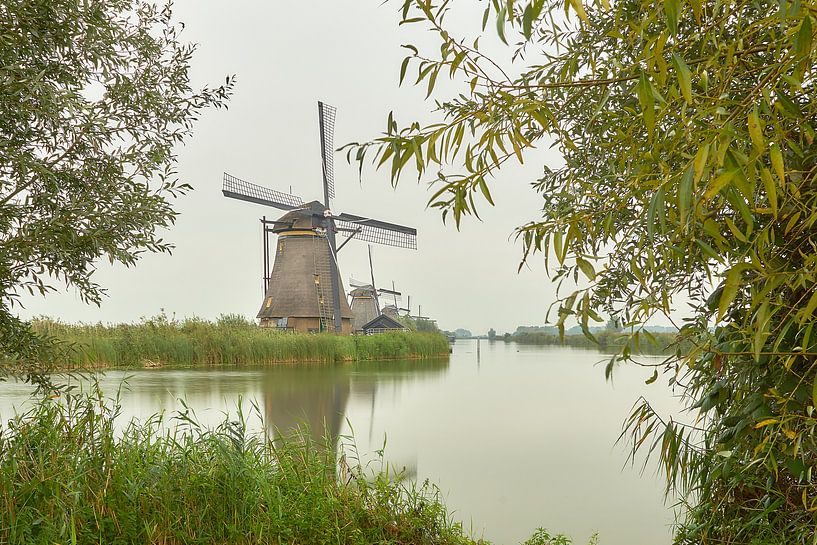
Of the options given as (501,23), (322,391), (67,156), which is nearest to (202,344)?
(322,391)

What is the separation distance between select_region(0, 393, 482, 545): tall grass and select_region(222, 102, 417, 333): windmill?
60.1 ft

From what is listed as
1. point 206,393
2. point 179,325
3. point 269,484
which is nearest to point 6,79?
point 269,484

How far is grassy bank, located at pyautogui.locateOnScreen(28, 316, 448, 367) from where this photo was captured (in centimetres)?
1309

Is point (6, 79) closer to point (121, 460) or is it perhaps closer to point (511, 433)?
point (121, 460)

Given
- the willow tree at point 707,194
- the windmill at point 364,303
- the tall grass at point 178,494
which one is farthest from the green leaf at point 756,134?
the windmill at point 364,303

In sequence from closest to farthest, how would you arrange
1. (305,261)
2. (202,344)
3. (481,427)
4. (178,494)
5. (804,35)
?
1. (804,35)
2. (178,494)
3. (481,427)
4. (202,344)
5. (305,261)

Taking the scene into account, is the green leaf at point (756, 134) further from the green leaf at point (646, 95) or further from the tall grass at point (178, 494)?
the tall grass at point (178, 494)

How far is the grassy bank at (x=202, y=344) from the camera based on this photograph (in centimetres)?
1309

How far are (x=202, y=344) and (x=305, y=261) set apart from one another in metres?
7.35

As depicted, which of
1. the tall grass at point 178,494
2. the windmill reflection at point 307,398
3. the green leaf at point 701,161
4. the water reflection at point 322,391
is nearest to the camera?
the green leaf at point 701,161

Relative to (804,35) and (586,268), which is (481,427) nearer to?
(586,268)

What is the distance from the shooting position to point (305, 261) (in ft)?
71.1

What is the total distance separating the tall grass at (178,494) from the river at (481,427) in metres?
0.36

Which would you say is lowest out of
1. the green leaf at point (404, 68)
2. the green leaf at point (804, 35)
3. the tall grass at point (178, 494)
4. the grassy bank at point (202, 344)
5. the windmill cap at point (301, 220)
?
the tall grass at point (178, 494)
